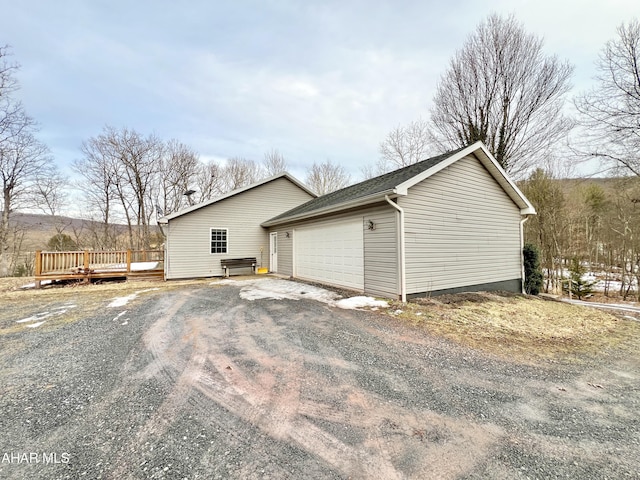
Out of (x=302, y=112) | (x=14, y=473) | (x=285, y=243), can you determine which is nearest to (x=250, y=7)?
(x=302, y=112)

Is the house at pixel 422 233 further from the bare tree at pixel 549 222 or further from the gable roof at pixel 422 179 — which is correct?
the bare tree at pixel 549 222

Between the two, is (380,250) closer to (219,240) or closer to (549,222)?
(219,240)

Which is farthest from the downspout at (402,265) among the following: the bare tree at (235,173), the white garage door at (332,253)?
the bare tree at (235,173)

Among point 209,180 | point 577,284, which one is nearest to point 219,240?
point 209,180

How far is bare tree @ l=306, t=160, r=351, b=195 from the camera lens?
77.7 feet

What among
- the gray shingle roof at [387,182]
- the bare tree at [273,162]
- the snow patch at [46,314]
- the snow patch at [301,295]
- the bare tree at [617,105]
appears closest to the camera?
the snow patch at [46,314]

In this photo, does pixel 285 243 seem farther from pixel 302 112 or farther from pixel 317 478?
pixel 317 478

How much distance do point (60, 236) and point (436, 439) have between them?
26.0m

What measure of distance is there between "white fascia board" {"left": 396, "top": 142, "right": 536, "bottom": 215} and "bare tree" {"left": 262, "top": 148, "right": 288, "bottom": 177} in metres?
18.2

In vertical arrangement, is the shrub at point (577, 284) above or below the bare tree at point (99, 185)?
below

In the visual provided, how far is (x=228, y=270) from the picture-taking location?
12.7 meters

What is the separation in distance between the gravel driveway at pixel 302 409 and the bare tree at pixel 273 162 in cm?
2092

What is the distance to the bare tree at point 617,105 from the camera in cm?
937

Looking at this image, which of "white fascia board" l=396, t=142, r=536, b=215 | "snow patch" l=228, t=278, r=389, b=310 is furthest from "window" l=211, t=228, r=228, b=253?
"white fascia board" l=396, t=142, r=536, b=215
